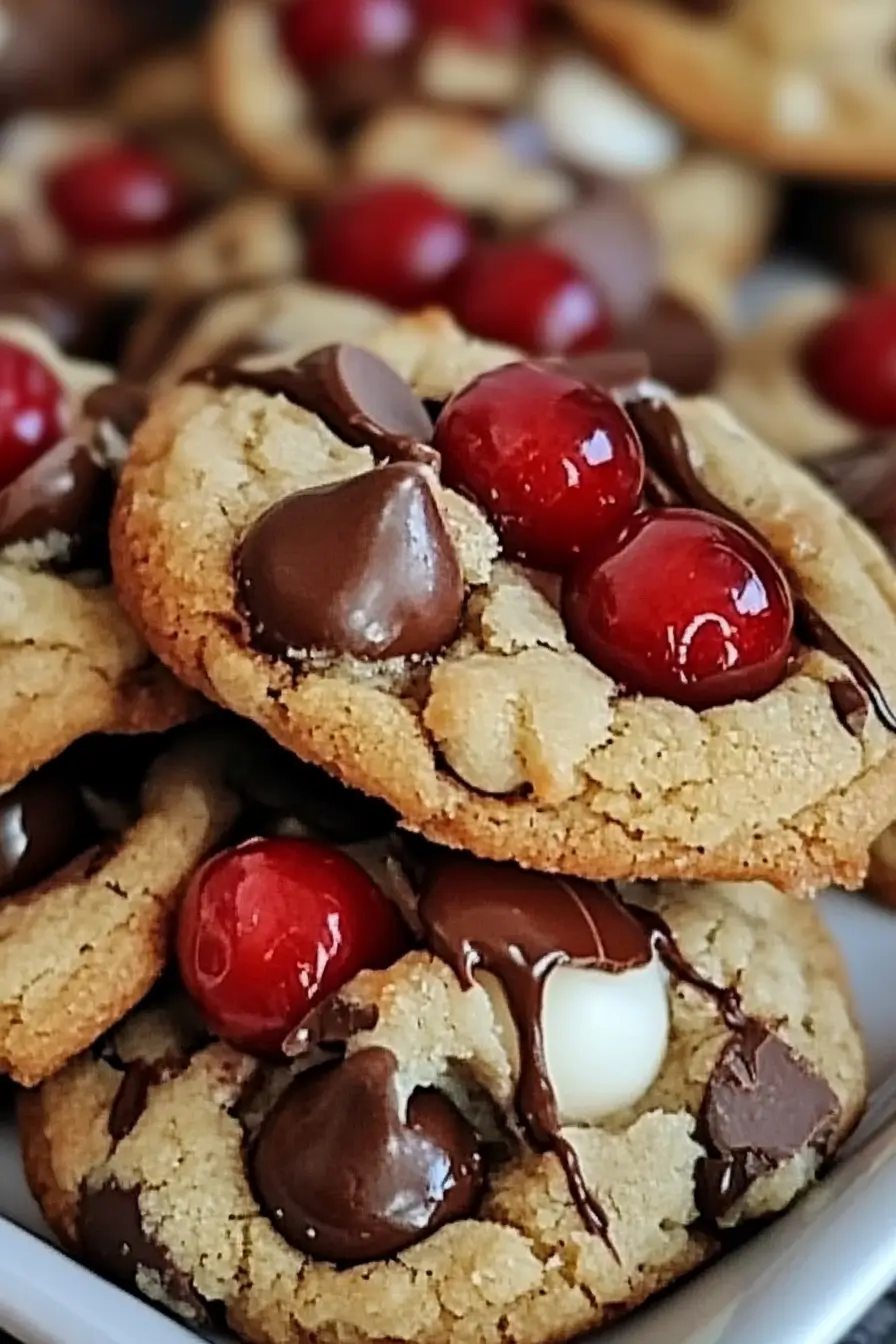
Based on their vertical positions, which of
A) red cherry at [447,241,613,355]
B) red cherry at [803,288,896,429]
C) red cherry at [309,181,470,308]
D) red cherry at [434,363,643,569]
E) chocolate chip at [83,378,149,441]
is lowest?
red cherry at [309,181,470,308]

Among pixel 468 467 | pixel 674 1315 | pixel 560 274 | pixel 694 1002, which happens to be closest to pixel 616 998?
pixel 694 1002

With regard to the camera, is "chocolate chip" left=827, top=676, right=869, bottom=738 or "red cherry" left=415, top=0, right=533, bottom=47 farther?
"red cherry" left=415, top=0, right=533, bottom=47

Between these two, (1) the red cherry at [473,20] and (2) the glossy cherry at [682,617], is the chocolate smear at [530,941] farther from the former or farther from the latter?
(1) the red cherry at [473,20]

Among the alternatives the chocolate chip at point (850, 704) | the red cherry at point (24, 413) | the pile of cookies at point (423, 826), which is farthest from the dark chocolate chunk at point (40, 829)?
the chocolate chip at point (850, 704)

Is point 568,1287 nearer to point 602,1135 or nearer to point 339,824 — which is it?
point 602,1135

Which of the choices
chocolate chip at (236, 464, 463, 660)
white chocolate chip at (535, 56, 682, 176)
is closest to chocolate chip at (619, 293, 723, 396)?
white chocolate chip at (535, 56, 682, 176)

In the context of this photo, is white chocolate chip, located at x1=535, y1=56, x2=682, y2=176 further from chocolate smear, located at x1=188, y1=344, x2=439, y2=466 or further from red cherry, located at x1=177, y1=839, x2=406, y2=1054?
red cherry, located at x1=177, y1=839, x2=406, y2=1054
